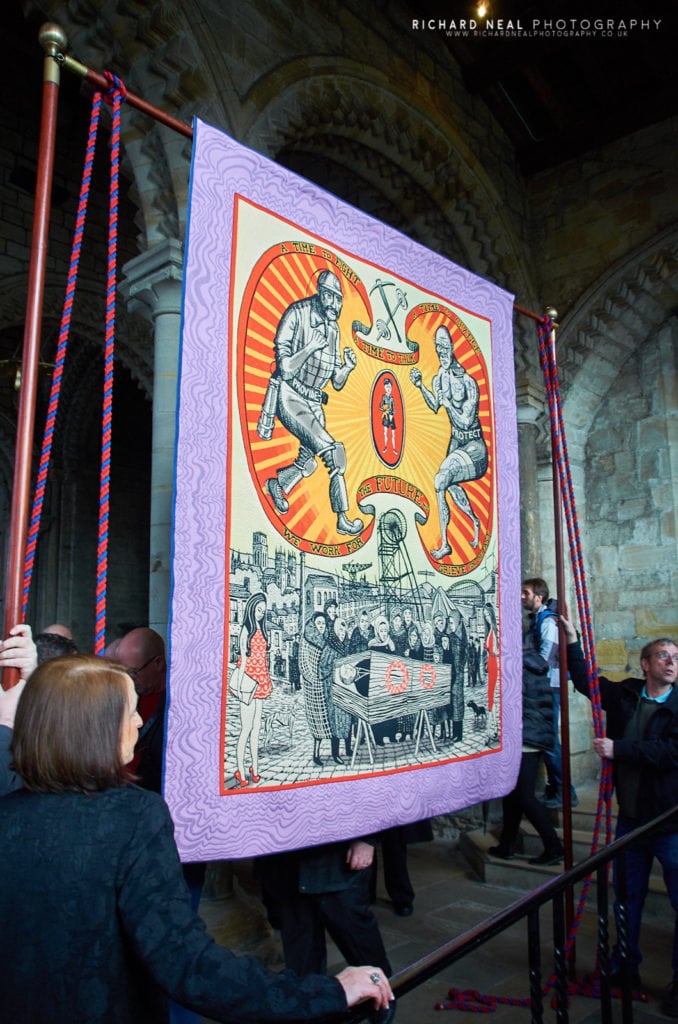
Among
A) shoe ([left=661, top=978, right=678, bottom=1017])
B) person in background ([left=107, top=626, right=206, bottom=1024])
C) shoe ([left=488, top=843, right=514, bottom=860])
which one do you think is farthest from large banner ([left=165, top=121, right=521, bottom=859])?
shoe ([left=488, top=843, right=514, bottom=860])

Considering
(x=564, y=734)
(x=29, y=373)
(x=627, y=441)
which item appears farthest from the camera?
(x=627, y=441)

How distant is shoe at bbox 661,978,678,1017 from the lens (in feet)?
9.38

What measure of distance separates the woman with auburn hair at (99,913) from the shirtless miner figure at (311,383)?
1.02 m

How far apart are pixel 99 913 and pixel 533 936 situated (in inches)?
42.7

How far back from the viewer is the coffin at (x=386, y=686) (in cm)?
208

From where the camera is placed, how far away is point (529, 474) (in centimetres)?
626

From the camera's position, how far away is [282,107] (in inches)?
171

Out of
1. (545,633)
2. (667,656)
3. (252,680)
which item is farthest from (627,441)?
(252,680)

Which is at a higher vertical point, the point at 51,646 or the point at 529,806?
the point at 51,646

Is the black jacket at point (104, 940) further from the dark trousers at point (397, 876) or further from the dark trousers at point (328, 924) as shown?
the dark trousers at point (397, 876)

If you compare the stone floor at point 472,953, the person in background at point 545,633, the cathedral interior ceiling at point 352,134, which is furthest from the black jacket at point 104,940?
the person in background at point 545,633

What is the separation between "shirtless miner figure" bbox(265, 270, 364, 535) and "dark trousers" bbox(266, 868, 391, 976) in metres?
1.13

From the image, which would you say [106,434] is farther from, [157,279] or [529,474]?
[529,474]

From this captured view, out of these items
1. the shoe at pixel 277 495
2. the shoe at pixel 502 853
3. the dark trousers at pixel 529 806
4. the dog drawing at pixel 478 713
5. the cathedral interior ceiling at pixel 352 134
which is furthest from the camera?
the shoe at pixel 502 853
